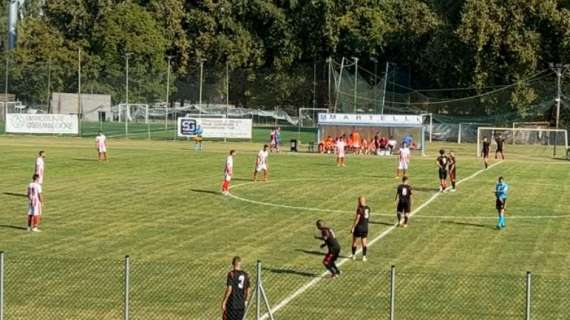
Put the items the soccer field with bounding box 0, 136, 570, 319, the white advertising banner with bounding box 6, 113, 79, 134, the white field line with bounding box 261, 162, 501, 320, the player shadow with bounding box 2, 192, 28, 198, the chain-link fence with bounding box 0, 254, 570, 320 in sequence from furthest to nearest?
the white advertising banner with bounding box 6, 113, 79, 134, the player shadow with bounding box 2, 192, 28, 198, the soccer field with bounding box 0, 136, 570, 319, the white field line with bounding box 261, 162, 501, 320, the chain-link fence with bounding box 0, 254, 570, 320

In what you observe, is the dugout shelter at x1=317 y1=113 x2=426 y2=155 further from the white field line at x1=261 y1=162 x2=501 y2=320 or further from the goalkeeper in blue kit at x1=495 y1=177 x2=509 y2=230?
the goalkeeper in blue kit at x1=495 y1=177 x2=509 y2=230

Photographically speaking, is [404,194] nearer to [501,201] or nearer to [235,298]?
[501,201]

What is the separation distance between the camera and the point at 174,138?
88750mm

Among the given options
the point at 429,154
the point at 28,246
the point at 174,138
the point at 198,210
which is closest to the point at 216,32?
the point at 174,138

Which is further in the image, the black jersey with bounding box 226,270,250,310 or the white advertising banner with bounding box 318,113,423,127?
the white advertising banner with bounding box 318,113,423,127

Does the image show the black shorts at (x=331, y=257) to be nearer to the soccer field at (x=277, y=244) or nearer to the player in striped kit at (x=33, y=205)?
the soccer field at (x=277, y=244)

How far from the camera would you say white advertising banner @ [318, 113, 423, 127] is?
7212 centimetres

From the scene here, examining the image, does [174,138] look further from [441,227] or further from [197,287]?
[197,287]

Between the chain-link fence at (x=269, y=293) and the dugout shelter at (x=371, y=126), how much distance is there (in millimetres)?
49070

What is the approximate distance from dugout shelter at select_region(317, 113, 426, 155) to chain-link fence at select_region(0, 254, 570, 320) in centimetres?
4907

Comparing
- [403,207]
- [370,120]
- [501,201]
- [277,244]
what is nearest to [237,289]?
[277,244]

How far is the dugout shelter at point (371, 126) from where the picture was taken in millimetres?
72688

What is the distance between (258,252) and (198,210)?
878cm

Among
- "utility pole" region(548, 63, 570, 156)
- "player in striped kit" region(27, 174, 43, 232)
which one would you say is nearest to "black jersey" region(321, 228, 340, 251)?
"player in striped kit" region(27, 174, 43, 232)
